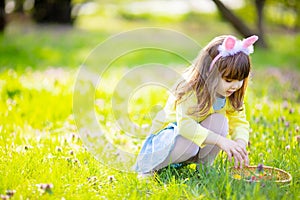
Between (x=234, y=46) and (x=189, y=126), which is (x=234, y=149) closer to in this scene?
(x=189, y=126)

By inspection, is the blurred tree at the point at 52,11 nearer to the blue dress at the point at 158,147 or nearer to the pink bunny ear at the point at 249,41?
the blue dress at the point at 158,147

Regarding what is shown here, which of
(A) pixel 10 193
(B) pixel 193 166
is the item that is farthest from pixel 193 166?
(A) pixel 10 193

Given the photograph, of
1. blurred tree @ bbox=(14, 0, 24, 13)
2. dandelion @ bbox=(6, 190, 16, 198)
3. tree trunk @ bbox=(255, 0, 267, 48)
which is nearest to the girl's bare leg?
dandelion @ bbox=(6, 190, 16, 198)

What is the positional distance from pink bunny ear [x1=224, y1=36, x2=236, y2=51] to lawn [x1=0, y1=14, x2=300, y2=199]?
717 millimetres

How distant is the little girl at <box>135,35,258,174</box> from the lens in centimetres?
270

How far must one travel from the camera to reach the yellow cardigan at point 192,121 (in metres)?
2.74

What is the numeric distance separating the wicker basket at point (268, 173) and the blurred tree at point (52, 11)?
10.9m

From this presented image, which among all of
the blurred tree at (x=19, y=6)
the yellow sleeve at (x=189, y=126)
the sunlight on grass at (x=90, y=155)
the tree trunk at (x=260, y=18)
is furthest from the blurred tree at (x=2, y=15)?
the yellow sleeve at (x=189, y=126)

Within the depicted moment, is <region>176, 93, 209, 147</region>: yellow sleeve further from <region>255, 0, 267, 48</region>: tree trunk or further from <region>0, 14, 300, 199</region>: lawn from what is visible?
<region>255, 0, 267, 48</region>: tree trunk

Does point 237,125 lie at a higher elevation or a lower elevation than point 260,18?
higher

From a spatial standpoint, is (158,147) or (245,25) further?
(245,25)

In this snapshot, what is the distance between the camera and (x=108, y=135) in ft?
12.8

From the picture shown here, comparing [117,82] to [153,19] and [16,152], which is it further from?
[153,19]

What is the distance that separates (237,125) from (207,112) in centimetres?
31
